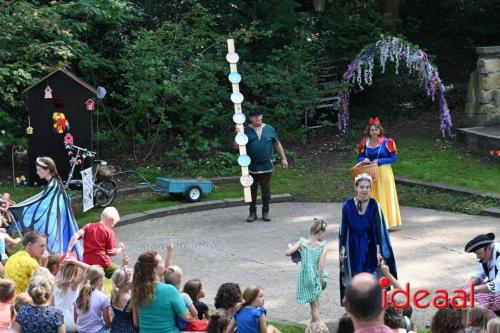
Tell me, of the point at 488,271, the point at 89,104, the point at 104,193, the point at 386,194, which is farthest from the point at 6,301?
the point at 89,104

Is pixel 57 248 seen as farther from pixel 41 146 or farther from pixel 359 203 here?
pixel 41 146

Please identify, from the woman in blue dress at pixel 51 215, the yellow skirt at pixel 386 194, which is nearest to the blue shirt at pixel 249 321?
the woman in blue dress at pixel 51 215

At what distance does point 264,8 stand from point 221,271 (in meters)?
9.54

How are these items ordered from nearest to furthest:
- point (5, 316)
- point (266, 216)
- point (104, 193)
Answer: point (5, 316) < point (266, 216) < point (104, 193)

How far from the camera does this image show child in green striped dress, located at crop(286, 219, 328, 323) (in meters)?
9.07

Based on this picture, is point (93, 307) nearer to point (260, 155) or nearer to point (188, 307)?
point (188, 307)

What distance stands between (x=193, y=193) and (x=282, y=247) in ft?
9.42

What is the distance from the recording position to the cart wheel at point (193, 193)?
14.8m

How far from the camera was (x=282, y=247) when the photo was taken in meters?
12.4

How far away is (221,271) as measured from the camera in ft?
37.5

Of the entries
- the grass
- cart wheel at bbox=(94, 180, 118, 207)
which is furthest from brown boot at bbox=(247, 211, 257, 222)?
the grass

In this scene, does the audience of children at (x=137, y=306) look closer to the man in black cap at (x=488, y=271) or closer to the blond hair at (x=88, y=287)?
the blond hair at (x=88, y=287)

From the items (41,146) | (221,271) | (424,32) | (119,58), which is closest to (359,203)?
(221,271)

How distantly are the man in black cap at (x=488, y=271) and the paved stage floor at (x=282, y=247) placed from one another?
1005mm
